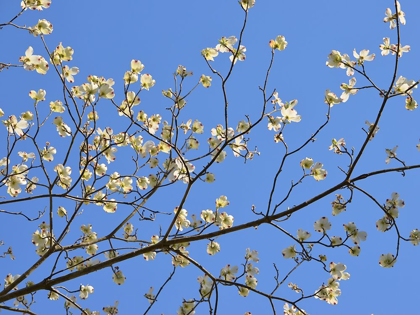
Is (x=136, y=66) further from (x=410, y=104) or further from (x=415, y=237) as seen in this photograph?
(x=415, y=237)

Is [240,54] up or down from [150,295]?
up

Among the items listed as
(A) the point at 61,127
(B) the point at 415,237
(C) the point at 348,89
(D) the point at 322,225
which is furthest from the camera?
(A) the point at 61,127

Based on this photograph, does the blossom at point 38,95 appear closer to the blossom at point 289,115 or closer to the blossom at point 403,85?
the blossom at point 289,115

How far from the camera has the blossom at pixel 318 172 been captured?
3.23 metres

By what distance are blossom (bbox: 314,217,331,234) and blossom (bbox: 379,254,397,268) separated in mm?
448

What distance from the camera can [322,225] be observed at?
3.10 m

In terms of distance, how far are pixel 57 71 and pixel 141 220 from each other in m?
1.20

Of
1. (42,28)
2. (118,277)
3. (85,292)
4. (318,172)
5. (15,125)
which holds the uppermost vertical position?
(42,28)

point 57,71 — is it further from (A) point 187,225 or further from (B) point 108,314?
(B) point 108,314

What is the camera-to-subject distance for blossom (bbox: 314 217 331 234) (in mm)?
3092

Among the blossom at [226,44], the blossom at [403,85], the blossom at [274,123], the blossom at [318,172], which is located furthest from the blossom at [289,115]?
the blossom at [403,85]

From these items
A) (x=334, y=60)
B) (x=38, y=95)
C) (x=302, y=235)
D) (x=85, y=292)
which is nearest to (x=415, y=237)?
(x=302, y=235)

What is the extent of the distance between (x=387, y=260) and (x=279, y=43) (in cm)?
170

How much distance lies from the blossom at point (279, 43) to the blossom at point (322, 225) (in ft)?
4.08
